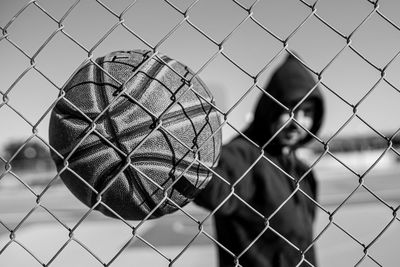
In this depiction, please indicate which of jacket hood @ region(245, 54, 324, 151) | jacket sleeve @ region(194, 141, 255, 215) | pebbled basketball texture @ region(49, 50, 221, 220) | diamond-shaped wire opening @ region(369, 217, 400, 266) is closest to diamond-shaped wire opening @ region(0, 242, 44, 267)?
→ diamond-shaped wire opening @ region(369, 217, 400, 266)

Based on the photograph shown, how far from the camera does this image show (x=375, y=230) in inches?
332

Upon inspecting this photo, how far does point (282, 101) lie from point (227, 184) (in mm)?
1270

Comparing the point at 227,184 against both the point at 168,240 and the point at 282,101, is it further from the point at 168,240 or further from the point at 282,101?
the point at 168,240

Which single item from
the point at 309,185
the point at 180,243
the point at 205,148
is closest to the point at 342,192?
the point at 180,243

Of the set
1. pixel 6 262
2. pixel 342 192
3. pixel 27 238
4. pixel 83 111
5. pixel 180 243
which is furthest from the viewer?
pixel 342 192

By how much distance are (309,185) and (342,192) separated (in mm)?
13137

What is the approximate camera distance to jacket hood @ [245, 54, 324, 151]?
3439 millimetres

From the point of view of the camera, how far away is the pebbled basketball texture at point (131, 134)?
1.66 metres

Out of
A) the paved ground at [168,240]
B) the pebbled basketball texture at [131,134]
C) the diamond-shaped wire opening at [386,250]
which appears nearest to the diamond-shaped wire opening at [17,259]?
the paved ground at [168,240]

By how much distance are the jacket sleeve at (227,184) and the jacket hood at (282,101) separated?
0.48 metres

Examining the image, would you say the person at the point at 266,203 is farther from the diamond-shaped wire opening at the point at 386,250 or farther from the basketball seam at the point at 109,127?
the diamond-shaped wire opening at the point at 386,250

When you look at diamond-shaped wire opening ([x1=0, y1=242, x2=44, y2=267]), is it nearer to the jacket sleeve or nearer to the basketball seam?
the jacket sleeve

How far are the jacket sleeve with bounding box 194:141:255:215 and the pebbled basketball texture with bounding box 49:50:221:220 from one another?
632mm

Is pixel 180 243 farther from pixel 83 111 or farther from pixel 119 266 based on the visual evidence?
pixel 83 111
